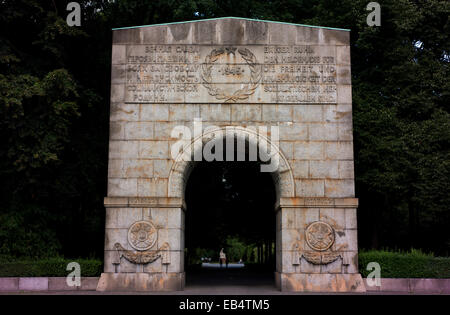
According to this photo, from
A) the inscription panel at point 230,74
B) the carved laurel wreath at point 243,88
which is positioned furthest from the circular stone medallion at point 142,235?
the carved laurel wreath at point 243,88

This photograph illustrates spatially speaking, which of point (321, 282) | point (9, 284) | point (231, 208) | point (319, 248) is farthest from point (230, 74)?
point (231, 208)

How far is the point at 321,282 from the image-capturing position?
16688 millimetres

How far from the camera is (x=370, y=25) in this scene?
23.0 m

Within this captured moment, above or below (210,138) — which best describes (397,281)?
below

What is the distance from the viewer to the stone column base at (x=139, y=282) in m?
16.7

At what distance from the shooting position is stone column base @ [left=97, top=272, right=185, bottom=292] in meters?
16.7

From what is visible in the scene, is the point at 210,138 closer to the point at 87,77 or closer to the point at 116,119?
the point at 116,119

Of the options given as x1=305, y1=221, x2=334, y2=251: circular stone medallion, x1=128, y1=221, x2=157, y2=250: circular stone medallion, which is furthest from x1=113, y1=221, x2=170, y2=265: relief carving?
x1=305, y1=221, x2=334, y2=251: circular stone medallion

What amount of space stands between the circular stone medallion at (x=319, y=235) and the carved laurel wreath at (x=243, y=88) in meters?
5.02

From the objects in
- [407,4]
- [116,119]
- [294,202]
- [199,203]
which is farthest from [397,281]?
[199,203]

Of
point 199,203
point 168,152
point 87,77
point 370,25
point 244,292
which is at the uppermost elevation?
point 370,25

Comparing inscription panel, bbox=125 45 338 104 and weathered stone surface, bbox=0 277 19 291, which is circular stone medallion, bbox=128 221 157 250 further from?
inscription panel, bbox=125 45 338 104

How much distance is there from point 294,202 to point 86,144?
31.9 feet

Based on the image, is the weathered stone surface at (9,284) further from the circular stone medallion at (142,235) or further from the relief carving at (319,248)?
the relief carving at (319,248)
